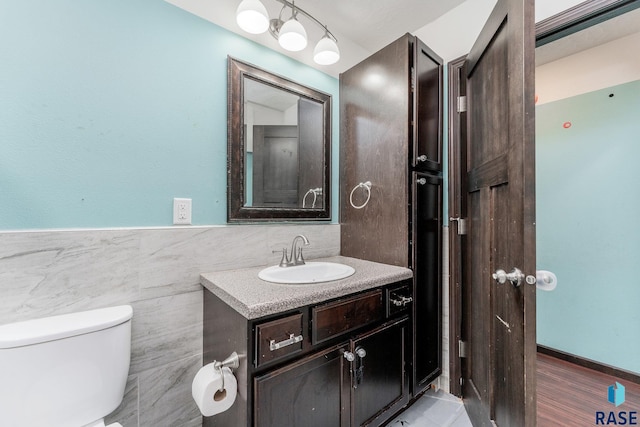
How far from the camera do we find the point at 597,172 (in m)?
1.95

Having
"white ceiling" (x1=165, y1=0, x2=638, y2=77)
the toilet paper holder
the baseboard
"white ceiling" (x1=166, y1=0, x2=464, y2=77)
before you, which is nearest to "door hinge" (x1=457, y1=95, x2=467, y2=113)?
"white ceiling" (x1=165, y1=0, x2=638, y2=77)

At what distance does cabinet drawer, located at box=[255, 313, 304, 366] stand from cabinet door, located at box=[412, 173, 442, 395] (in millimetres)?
792

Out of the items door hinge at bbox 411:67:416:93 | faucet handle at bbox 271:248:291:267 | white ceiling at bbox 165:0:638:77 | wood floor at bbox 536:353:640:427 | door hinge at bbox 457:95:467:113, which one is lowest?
wood floor at bbox 536:353:640:427

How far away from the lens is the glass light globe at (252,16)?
1.21 m

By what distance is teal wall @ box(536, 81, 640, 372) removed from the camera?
1.81 metres

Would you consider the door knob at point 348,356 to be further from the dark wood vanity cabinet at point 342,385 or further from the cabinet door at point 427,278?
the cabinet door at point 427,278

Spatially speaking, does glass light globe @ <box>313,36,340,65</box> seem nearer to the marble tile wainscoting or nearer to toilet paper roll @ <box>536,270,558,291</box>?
the marble tile wainscoting

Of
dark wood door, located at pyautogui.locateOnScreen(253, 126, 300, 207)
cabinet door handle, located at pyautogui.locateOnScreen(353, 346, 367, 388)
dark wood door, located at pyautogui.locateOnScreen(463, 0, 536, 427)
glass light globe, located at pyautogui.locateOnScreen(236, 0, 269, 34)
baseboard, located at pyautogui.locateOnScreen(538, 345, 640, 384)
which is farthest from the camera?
baseboard, located at pyautogui.locateOnScreen(538, 345, 640, 384)

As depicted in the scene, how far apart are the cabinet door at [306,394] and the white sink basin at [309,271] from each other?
37cm

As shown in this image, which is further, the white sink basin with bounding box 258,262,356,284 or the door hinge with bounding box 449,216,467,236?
the door hinge with bounding box 449,216,467,236

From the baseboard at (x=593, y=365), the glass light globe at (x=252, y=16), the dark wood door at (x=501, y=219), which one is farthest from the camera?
the baseboard at (x=593, y=365)

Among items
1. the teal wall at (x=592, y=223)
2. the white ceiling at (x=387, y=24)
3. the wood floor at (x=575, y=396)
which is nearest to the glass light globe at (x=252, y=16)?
the white ceiling at (x=387, y=24)

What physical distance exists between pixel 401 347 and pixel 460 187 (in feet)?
3.26

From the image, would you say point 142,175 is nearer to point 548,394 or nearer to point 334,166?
point 334,166
